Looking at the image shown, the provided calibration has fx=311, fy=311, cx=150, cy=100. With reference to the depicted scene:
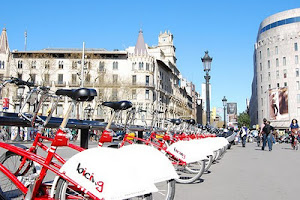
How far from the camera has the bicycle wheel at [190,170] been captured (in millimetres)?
6133

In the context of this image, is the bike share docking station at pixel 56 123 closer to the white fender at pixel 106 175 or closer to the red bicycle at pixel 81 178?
the red bicycle at pixel 81 178

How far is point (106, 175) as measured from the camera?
3.00 meters

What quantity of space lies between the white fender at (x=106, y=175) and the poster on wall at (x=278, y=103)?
84.9m

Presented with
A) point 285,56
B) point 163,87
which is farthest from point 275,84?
point 163,87

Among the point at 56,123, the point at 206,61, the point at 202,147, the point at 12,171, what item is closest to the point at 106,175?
the point at 12,171

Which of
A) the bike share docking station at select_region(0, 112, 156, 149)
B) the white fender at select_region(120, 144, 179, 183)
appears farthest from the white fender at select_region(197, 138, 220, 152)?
the white fender at select_region(120, 144, 179, 183)

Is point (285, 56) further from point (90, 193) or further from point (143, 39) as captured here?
point (90, 193)

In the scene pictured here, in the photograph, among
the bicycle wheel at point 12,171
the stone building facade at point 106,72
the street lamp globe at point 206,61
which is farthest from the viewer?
the stone building facade at point 106,72

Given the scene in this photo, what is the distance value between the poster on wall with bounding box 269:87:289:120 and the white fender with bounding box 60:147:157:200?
3342 inches

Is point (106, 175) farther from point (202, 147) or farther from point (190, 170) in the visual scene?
point (202, 147)

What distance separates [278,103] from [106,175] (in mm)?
86070

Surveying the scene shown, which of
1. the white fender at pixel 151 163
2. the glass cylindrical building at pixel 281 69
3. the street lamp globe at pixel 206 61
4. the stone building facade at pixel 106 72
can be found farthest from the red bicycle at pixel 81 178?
the glass cylindrical building at pixel 281 69

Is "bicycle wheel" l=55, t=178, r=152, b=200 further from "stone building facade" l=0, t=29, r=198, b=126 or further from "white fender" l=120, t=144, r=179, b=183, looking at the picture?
"stone building facade" l=0, t=29, r=198, b=126

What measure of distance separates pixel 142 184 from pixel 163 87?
68.4 metres
